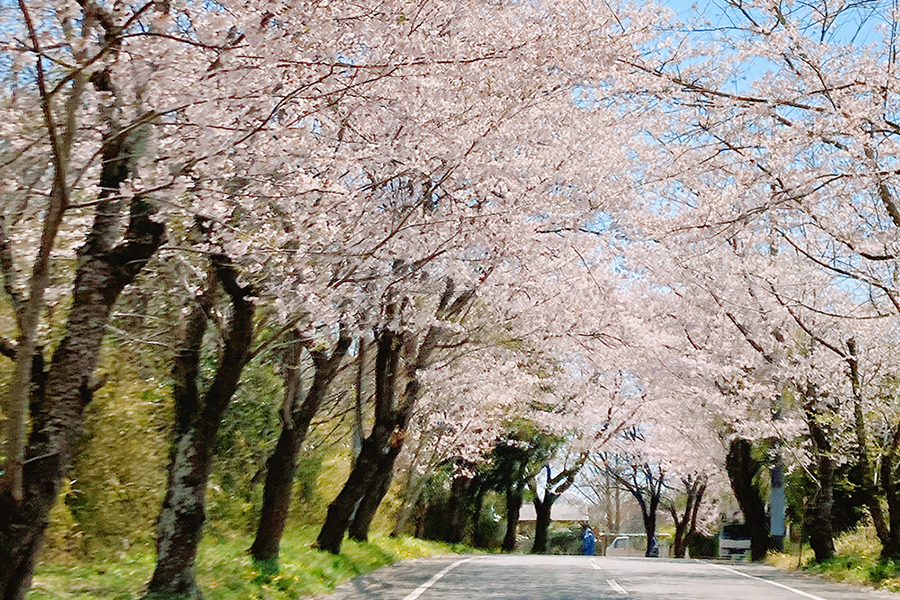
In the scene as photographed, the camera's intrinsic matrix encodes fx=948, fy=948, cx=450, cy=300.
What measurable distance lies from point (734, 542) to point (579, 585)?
1042 inches

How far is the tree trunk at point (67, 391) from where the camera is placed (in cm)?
611

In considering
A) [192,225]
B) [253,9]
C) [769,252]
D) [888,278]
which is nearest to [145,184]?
[253,9]

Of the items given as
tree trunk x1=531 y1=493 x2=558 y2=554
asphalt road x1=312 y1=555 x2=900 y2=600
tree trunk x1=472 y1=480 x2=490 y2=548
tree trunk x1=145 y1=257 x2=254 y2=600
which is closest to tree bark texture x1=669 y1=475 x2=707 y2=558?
tree trunk x1=531 y1=493 x2=558 y2=554

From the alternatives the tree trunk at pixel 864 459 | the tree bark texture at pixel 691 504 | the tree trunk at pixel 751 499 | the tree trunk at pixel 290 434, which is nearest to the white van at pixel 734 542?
the tree bark texture at pixel 691 504

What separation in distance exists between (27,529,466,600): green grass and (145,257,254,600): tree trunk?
0.39 metres

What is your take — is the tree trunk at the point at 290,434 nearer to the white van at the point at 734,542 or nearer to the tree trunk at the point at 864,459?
the tree trunk at the point at 864,459

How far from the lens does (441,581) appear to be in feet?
50.5

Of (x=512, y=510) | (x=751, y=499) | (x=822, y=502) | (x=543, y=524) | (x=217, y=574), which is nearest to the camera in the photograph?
(x=217, y=574)

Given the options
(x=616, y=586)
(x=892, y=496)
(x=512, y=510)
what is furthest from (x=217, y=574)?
(x=512, y=510)

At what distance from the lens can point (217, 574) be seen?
11.1m

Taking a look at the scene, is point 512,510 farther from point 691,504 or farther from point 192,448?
point 192,448

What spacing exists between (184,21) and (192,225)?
231 centimetres

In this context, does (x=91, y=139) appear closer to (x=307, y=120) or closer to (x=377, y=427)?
(x=307, y=120)

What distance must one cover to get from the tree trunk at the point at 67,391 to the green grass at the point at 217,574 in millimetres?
2066
